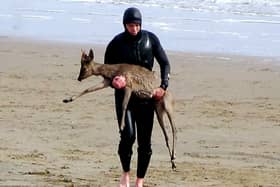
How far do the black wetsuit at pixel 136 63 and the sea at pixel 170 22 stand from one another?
12.0 m

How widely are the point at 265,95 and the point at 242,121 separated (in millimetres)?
2508

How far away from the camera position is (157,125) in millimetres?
12547

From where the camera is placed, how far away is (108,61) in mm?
8312

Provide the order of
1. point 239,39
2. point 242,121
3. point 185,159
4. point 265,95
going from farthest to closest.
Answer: point 239,39 < point 265,95 < point 242,121 < point 185,159

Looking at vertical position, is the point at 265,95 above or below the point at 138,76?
below

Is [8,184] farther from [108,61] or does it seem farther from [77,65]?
[77,65]

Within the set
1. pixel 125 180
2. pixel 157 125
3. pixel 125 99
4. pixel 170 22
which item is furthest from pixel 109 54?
pixel 170 22

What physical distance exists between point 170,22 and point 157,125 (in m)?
14.6

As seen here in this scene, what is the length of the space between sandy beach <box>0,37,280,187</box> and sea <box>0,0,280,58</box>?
2.27 meters

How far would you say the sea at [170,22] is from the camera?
21.9 metres

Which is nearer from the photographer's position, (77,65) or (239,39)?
(77,65)

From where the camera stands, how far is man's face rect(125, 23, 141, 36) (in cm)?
798

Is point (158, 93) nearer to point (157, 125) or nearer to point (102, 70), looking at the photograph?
point (102, 70)

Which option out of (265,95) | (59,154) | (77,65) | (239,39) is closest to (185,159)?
(59,154)
